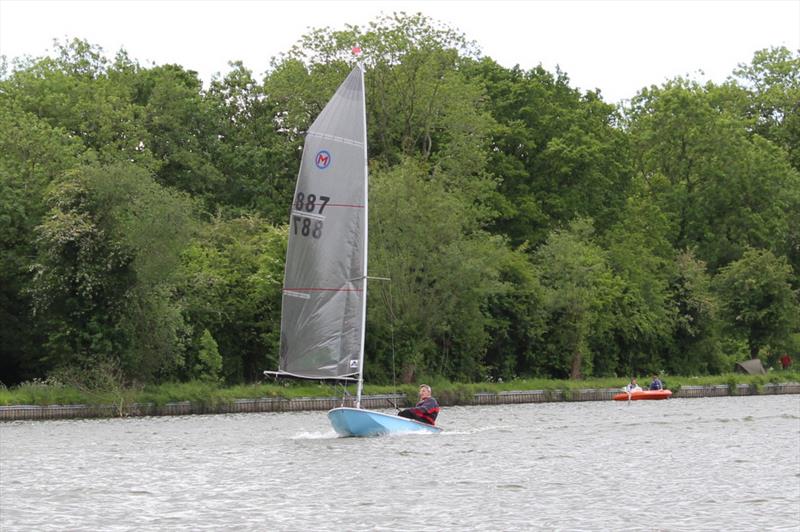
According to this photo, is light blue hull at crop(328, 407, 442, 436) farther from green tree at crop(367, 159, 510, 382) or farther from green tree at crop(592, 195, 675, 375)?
green tree at crop(592, 195, 675, 375)

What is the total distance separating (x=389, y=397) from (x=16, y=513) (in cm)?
2912

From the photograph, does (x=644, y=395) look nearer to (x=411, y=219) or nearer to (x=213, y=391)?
(x=411, y=219)

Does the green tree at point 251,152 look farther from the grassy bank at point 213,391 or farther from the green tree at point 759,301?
the green tree at point 759,301

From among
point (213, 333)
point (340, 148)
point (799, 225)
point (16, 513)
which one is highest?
point (799, 225)

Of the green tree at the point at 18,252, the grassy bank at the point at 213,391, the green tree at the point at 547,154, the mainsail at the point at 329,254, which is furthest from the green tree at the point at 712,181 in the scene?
the mainsail at the point at 329,254

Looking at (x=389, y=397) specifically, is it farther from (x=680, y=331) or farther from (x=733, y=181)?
(x=733, y=181)

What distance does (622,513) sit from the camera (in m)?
20.1

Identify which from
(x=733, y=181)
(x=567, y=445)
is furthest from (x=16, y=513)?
(x=733, y=181)

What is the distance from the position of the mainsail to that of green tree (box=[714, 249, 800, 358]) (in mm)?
43383

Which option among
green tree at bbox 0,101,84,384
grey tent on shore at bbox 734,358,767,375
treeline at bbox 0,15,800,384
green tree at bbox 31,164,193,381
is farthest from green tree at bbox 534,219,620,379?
green tree at bbox 0,101,84,384

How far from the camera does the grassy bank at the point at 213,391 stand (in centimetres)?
4116

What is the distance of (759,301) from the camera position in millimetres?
71312

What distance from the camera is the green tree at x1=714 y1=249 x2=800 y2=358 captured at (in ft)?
232

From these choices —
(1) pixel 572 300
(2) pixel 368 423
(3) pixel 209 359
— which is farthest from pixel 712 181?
(2) pixel 368 423
